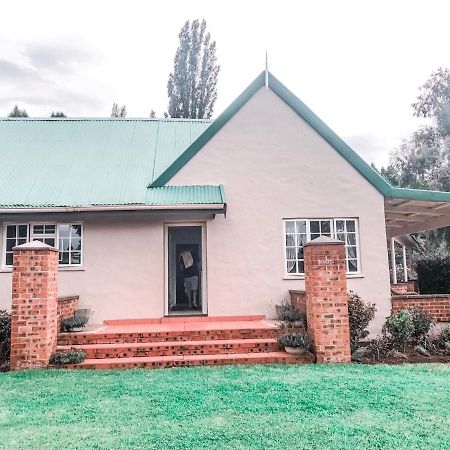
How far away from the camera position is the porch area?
7383 millimetres

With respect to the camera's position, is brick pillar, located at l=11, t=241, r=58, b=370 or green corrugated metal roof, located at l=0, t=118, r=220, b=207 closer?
brick pillar, located at l=11, t=241, r=58, b=370

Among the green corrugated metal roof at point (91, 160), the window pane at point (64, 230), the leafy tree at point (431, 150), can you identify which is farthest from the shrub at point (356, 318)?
the leafy tree at point (431, 150)

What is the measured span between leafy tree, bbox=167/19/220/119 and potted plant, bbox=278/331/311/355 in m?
22.2

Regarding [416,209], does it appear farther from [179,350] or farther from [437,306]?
[179,350]

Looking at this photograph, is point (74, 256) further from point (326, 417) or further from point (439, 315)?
point (439, 315)

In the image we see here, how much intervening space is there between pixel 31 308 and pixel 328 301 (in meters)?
5.08

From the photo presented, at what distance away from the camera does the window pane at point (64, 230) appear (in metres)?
10.3

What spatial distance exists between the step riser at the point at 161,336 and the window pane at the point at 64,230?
293 centimetres

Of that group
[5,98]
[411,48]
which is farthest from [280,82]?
[5,98]

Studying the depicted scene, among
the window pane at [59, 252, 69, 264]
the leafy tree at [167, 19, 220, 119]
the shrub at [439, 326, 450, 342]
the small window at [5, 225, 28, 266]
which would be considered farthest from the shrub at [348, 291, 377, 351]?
the leafy tree at [167, 19, 220, 119]

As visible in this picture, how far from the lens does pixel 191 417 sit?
4645 millimetres

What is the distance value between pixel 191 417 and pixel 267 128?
25.3 ft

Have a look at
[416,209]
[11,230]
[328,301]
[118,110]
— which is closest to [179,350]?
[328,301]

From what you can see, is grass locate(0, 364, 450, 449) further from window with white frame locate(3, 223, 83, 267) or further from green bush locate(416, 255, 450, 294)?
green bush locate(416, 255, 450, 294)
